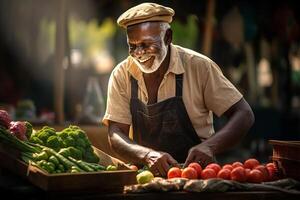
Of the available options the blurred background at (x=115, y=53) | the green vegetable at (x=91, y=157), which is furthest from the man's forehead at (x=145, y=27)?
the blurred background at (x=115, y=53)

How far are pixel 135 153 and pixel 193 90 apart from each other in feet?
2.08

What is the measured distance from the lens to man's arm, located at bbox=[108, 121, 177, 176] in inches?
161

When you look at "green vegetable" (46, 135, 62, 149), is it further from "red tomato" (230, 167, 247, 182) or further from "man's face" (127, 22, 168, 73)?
"red tomato" (230, 167, 247, 182)

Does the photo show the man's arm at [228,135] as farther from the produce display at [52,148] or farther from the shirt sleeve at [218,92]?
the produce display at [52,148]

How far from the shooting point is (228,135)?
4.52 m

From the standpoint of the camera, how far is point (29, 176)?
11.7ft

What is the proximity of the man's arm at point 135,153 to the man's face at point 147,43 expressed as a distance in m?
0.54

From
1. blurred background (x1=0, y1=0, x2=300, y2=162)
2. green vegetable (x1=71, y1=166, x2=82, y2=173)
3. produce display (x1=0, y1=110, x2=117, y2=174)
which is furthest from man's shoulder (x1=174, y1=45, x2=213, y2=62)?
blurred background (x1=0, y1=0, x2=300, y2=162)

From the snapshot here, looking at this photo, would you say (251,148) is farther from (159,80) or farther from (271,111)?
(159,80)

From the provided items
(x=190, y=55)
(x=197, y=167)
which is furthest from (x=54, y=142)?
(x=190, y=55)

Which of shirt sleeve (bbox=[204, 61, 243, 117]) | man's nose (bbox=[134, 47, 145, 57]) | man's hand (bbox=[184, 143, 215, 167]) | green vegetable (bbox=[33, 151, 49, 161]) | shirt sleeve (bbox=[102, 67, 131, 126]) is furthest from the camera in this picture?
shirt sleeve (bbox=[102, 67, 131, 126])

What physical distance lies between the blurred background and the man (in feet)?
9.25

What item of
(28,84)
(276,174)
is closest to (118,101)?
(276,174)

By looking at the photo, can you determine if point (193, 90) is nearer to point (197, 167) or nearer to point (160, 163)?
point (160, 163)
